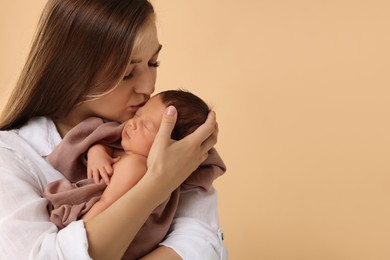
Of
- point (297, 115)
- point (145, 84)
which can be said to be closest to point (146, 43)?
point (145, 84)

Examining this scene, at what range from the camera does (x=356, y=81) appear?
6.73ft

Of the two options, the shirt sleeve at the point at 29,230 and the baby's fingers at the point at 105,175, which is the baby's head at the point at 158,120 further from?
the shirt sleeve at the point at 29,230

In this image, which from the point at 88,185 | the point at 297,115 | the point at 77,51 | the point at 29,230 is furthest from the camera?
the point at 297,115

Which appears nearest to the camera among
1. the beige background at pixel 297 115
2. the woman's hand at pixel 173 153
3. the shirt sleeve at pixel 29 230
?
the shirt sleeve at pixel 29 230

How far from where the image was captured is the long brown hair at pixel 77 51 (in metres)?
1.29

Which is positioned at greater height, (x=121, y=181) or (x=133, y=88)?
(x=133, y=88)

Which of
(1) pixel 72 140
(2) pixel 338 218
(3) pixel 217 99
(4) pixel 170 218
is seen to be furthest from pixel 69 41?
(2) pixel 338 218

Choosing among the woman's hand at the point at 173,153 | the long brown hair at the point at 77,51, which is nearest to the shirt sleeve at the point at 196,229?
the woman's hand at the point at 173,153

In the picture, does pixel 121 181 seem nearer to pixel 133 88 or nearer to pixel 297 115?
pixel 133 88

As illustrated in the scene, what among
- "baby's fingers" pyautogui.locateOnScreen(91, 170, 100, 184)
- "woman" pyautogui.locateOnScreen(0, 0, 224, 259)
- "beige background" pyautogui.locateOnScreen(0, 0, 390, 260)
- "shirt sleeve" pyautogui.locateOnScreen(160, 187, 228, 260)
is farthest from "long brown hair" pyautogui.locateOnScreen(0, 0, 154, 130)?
"beige background" pyautogui.locateOnScreen(0, 0, 390, 260)

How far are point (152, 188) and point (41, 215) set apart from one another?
244 millimetres

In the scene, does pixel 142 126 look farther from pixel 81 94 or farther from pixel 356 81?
pixel 356 81

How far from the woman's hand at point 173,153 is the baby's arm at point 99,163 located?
0.34 feet

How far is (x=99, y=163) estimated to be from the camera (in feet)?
3.98
